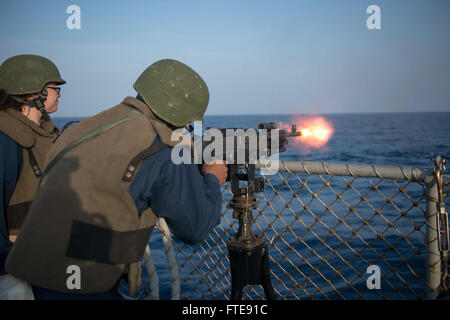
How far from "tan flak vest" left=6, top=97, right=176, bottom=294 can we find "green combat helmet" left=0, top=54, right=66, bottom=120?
4.23ft

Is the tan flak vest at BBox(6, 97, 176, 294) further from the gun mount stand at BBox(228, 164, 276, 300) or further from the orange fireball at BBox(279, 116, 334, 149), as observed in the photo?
the orange fireball at BBox(279, 116, 334, 149)

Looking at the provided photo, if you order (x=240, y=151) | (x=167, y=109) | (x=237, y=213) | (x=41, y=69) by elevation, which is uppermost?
(x=41, y=69)

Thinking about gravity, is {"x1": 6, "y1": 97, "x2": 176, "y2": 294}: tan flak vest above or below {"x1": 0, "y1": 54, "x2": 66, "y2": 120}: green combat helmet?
below

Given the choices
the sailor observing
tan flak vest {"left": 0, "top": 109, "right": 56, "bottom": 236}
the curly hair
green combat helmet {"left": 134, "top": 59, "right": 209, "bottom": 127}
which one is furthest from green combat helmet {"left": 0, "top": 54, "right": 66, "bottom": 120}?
green combat helmet {"left": 134, "top": 59, "right": 209, "bottom": 127}

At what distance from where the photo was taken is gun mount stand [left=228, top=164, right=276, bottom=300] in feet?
7.84

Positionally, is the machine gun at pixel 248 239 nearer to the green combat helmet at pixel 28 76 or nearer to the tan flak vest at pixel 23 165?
the tan flak vest at pixel 23 165

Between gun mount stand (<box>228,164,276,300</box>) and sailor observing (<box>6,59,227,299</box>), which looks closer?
sailor observing (<box>6,59,227,299</box>)

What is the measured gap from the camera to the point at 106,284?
68.3 inches

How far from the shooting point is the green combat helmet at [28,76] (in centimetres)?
272

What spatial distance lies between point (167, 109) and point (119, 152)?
35 cm

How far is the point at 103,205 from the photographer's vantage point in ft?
5.38

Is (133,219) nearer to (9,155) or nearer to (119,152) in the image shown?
(119,152)

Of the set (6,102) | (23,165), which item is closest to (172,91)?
(23,165)

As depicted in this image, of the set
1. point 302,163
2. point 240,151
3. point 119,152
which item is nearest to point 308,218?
point 302,163
